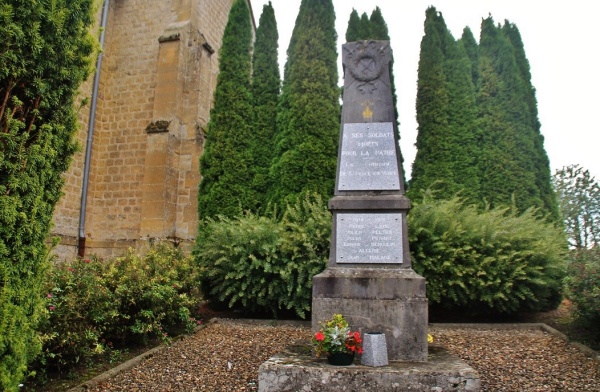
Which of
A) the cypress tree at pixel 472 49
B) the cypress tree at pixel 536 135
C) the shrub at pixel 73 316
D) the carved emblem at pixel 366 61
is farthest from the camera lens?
the cypress tree at pixel 472 49

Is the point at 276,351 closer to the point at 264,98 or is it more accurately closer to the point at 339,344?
the point at 339,344

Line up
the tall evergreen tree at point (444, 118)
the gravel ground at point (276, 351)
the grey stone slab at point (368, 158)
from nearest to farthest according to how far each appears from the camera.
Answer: the gravel ground at point (276, 351)
the grey stone slab at point (368, 158)
the tall evergreen tree at point (444, 118)

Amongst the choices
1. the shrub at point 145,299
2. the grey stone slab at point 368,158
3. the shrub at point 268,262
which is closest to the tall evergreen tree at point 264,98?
the shrub at point 268,262

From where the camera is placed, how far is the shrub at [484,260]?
269 inches

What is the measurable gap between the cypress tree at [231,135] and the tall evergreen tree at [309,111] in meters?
0.72

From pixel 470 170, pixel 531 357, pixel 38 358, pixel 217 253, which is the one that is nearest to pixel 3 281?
pixel 38 358

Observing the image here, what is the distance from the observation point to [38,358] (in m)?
3.97

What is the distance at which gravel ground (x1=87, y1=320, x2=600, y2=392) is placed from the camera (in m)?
4.30

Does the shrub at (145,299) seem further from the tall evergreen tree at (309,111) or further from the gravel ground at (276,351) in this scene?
the tall evergreen tree at (309,111)

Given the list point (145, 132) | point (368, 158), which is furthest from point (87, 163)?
point (368, 158)

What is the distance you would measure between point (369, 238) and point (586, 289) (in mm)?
3053

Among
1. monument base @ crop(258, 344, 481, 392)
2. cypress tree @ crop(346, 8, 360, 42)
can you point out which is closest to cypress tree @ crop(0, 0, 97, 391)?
monument base @ crop(258, 344, 481, 392)

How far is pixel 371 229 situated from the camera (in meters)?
4.70

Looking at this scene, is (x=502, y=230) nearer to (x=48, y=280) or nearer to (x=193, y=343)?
(x=193, y=343)
